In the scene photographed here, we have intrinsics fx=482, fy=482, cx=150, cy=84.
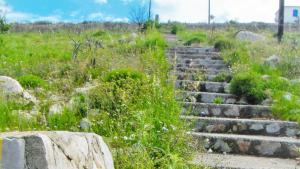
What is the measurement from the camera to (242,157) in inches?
215

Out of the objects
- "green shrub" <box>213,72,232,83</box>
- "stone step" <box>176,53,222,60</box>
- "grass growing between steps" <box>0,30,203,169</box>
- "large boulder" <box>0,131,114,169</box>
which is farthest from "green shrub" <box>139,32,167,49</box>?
"large boulder" <box>0,131,114,169</box>

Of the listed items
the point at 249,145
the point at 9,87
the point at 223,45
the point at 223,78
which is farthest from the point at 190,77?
the point at 223,45

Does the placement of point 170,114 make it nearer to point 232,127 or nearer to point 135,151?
point 135,151

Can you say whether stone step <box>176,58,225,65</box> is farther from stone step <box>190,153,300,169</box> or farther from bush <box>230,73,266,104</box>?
stone step <box>190,153,300,169</box>

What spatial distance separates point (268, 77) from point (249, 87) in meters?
0.67

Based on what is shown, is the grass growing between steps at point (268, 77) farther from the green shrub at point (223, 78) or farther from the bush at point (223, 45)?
the bush at point (223, 45)

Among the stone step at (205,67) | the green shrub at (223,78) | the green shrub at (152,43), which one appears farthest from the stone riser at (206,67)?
the green shrub at (152,43)

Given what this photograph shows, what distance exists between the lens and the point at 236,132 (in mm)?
6273

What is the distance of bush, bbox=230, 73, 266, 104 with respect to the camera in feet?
24.7

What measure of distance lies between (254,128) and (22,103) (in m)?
2.95

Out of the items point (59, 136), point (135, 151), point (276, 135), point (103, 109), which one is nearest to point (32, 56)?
point (103, 109)

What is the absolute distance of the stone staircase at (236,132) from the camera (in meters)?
5.23

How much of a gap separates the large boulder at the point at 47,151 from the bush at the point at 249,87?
4.66 meters

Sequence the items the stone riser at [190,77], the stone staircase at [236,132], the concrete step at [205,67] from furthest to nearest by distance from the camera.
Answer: the concrete step at [205,67], the stone riser at [190,77], the stone staircase at [236,132]
